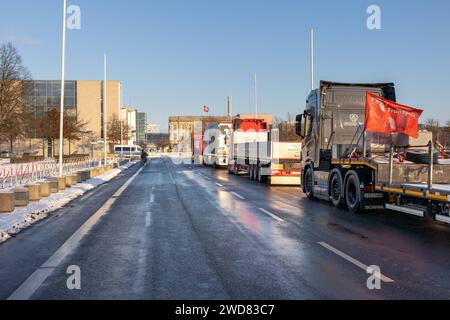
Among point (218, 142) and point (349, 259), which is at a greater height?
point (218, 142)

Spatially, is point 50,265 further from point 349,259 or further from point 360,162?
point 360,162

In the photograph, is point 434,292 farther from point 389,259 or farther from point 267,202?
point 267,202

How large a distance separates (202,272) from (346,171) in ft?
25.6

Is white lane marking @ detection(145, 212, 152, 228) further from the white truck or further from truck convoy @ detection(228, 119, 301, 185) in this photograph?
the white truck

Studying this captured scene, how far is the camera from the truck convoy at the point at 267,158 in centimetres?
2183

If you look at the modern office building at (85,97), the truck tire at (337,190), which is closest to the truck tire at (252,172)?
the truck tire at (337,190)

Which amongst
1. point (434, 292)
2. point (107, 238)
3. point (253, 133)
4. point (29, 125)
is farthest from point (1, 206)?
point (29, 125)

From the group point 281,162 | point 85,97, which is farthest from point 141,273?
point 85,97

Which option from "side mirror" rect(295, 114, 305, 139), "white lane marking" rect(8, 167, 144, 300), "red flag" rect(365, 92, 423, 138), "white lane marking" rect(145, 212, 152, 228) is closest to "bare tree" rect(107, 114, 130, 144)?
"side mirror" rect(295, 114, 305, 139)

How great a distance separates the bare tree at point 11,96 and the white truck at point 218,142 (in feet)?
62.2

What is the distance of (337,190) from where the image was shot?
45.2ft

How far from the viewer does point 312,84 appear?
33344 millimetres

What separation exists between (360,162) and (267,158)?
439 inches

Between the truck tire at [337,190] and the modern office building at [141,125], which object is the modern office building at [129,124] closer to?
the modern office building at [141,125]
